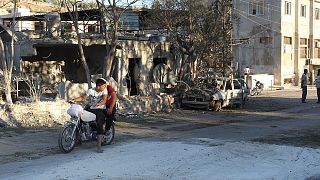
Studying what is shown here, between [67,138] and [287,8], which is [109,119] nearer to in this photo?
[67,138]

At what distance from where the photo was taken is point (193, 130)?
14.9 meters

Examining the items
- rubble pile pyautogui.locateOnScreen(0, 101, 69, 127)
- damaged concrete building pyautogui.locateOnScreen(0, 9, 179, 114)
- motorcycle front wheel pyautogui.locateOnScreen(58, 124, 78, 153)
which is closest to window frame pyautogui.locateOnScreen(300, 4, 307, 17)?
damaged concrete building pyautogui.locateOnScreen(0, 9, 179, 114)

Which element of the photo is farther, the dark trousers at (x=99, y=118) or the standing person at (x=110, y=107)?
the standing person at (x=110, y=107)

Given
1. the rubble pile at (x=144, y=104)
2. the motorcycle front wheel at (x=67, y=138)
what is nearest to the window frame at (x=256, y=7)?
the rubble pile at (x=144, y=104)

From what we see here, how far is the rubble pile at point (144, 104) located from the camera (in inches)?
761

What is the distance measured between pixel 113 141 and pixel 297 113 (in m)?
11.2

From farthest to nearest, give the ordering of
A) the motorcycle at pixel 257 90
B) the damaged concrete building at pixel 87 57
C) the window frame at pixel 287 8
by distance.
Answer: the window frame at pixel 287 8, the motorcycle at pixel 257 90, the damaged concrete building at pixel 87 57

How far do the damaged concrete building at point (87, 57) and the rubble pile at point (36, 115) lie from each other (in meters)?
3.48

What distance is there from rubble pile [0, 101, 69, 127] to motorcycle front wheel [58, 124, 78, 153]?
4.98 m

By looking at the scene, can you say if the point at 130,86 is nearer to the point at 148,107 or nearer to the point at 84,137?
the point at 148,107

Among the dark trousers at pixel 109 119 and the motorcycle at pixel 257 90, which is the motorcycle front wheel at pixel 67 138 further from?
the motorcycle at pixel 257 90

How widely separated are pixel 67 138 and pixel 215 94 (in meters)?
11.9

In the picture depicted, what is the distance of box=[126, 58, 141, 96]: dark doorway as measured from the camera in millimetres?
23344

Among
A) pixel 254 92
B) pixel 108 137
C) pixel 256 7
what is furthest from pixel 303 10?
pixel 108 137
